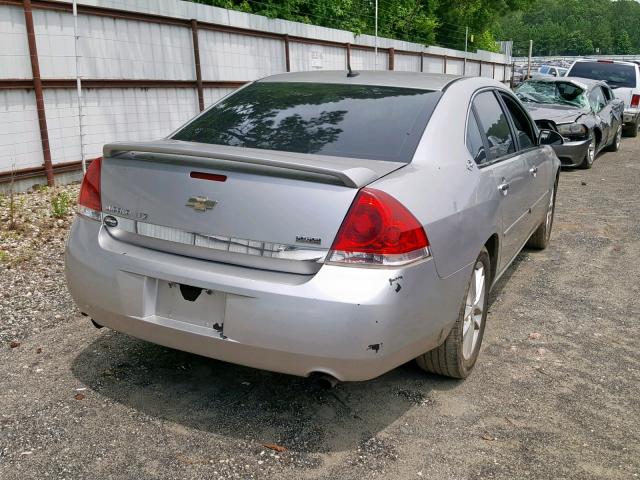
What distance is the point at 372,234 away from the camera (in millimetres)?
2709

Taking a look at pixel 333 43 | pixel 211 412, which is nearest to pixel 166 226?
pixel 211 412

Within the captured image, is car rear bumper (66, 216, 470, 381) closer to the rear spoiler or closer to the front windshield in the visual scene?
the rear spoiler

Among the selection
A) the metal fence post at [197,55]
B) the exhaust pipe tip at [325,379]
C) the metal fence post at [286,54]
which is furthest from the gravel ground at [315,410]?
the metal fence post at [286,54]

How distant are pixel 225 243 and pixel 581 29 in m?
157

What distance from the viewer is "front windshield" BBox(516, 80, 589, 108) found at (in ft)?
38.5

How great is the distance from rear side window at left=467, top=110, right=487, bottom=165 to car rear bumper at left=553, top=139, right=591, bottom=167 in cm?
777

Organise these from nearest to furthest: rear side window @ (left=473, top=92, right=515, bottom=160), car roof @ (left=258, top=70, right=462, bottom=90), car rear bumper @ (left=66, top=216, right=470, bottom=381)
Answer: car rear bumper @ (left=66, top=216, right=470, bottom=381) → car roof @ (left=258, top=70, right=462, bottom=90) → rear side window @ (left=473, top=92, right=515, bottom=160)

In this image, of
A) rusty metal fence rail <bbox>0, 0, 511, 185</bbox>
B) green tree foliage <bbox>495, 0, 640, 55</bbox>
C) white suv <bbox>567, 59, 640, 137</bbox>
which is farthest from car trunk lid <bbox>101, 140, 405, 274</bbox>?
green tree foliage <bbox>495, 0, 640, 55</bbox>

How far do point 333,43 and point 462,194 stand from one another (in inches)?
492

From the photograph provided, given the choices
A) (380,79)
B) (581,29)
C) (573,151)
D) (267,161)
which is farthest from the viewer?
(581,29)

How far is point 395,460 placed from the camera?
282 cm

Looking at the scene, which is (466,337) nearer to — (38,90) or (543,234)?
(543,234)

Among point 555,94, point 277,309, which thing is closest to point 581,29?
point 555,94

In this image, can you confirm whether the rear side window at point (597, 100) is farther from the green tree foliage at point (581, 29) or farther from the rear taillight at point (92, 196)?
the green tree foliage at point (581, 29)
